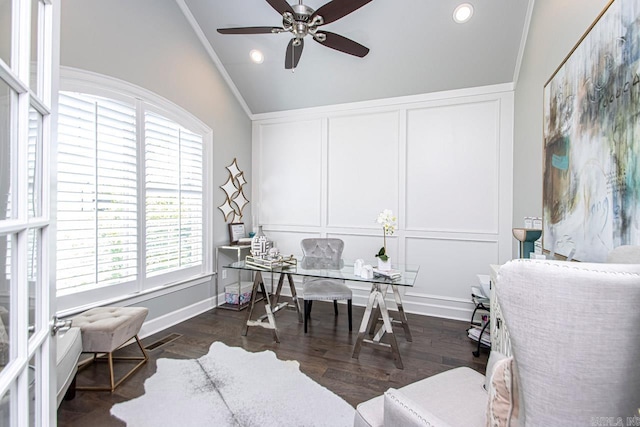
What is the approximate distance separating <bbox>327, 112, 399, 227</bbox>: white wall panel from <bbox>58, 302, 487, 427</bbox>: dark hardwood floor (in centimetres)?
138

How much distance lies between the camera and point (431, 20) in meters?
2.91

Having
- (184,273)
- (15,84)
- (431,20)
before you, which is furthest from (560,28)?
(184,273)

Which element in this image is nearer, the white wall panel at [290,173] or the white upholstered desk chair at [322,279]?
the white upholstered desk chair at [322,279]

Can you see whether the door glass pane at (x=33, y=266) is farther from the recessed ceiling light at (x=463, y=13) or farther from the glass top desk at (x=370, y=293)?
the recessed ceiling light at (x=463, y=13)

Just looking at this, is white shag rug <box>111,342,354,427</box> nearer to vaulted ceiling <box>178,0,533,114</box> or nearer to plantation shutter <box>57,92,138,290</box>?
plantation shutter <box>57,92,138,290</box>

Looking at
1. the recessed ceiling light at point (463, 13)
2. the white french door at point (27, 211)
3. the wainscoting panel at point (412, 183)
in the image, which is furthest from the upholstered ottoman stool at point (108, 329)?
the recessed ceiling light at point (463, 13)

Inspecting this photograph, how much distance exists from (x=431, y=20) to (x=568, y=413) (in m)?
3.36

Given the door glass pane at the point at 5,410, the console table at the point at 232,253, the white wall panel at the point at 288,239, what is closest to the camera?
the door glass pane at the point at 5,410

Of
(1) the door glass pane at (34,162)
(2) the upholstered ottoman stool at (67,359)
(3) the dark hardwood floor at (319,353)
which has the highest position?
(1) the door glass pane at (34,162)

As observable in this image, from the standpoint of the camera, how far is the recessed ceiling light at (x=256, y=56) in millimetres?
3574

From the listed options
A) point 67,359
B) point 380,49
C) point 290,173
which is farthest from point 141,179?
point 380,49

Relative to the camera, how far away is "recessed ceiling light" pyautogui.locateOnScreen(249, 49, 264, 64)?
11.7 ft

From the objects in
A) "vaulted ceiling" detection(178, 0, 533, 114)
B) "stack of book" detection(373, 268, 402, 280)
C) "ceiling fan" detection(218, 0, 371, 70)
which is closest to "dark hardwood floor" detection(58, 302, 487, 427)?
"stack of book" detection(373, 268, 402, 280)

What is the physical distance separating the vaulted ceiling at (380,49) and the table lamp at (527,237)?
83.2 inches
